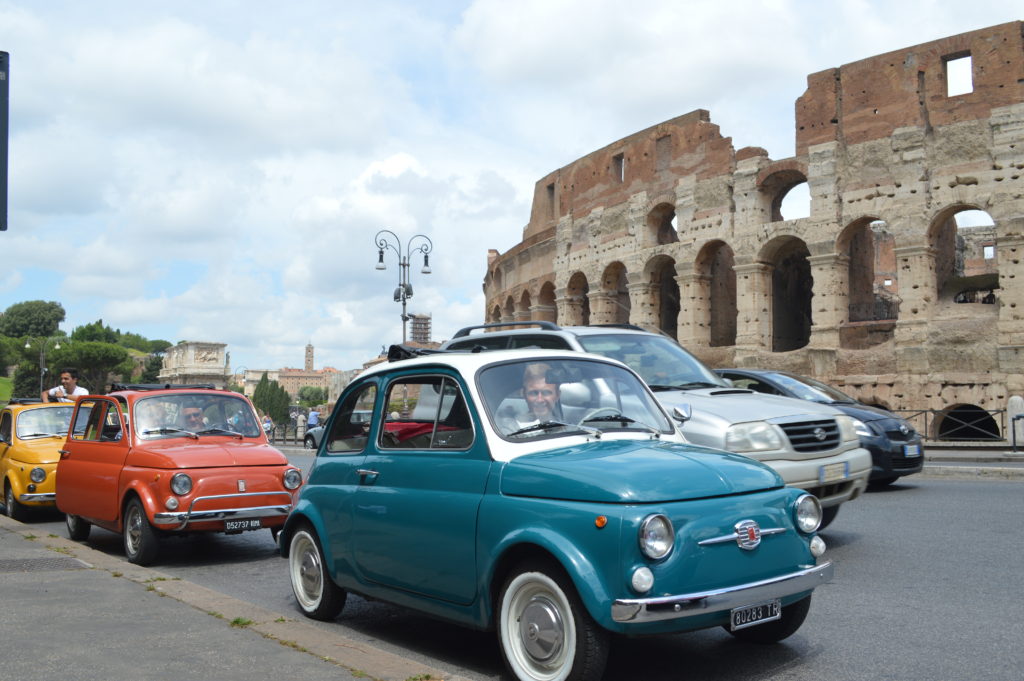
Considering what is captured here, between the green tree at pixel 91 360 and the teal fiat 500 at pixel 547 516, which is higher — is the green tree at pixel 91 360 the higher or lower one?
the higher one

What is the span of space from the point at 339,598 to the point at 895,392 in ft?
81.7

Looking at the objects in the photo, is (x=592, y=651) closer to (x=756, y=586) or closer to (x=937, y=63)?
(x=756, y=586)

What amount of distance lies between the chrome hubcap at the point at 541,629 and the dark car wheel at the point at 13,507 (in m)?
9.39

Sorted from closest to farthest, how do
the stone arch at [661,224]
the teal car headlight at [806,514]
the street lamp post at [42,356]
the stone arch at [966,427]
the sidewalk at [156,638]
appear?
the sidewalk at [156,638] < the teal car headlight at [806,514] < the stone arch at [966,427] < the stone arch at [661,224] < the street lamp post at [42,356]

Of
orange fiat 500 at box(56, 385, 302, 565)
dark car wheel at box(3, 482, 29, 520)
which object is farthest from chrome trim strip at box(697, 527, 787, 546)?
dark car wheel at box(3, 482, 29, 520)

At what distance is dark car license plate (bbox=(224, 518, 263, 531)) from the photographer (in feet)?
26.9

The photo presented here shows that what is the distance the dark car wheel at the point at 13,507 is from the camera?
37.1ft

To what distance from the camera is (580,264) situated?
38.9 meters

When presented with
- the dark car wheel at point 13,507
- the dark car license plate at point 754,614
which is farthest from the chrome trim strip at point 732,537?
the dark car wheel at point 13,507

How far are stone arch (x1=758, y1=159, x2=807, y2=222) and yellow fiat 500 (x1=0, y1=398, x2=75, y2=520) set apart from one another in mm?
24372

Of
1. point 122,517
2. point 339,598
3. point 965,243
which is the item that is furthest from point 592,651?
point 965,243

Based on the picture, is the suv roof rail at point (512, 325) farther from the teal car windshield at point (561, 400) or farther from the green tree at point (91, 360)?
the green tree at point (91, 360)

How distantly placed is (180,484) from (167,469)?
0.23 metres

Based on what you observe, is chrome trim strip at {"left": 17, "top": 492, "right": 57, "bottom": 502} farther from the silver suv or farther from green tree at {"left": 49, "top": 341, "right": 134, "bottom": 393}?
green tree at {"left": 49, "top": 341, "right": 134, "bottom": 393}
